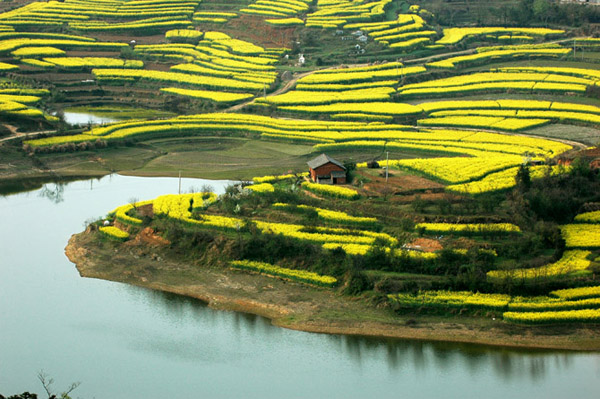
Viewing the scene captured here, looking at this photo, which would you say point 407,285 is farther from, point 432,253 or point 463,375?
point 463,375

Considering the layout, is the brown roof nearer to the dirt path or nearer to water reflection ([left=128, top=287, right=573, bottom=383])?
water reflection ([left=128, top=287, right=573, bottom=383])

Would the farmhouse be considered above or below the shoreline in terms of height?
above

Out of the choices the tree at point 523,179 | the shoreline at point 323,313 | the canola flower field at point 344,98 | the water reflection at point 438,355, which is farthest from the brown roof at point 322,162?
the water reflection at point 438,355

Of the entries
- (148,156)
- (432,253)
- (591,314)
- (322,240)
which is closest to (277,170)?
(148,156)

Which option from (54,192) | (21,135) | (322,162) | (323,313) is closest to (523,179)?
(322,162)

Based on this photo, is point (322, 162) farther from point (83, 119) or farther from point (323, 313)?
point (83, 119)

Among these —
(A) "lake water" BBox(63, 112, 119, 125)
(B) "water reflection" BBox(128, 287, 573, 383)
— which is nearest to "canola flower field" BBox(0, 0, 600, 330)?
(B) "water reflection" BBox(128, 287, 573, 383)

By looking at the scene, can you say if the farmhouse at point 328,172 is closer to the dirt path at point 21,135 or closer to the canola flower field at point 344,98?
the canola flower field at point 344,98
